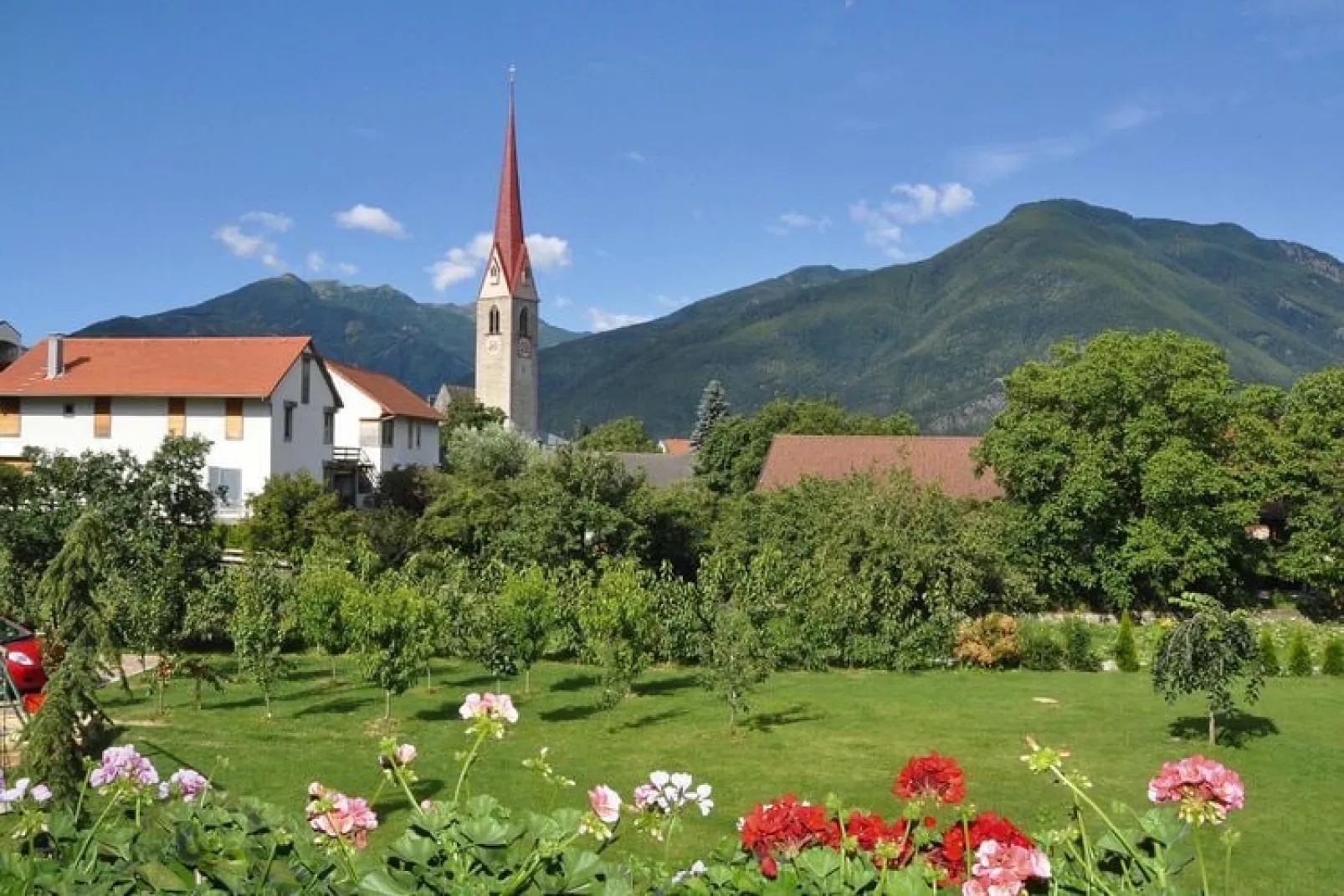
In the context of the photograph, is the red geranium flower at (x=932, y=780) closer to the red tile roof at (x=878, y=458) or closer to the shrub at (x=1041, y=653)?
the shrub at (x=1041, y=653)

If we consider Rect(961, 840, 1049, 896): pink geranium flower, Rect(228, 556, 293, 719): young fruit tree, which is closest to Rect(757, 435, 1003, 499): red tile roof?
Rect(228, 556, 293, 719): young fruit tree

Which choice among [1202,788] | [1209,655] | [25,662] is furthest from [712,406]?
[1202,788]

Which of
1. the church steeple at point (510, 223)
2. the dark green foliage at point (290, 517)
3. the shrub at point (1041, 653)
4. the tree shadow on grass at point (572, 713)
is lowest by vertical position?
the shrub at point (1041, 653)

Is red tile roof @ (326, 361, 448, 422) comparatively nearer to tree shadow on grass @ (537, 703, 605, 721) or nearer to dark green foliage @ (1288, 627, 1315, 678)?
tree shadow on grass @ (537, 703, 605, 721)

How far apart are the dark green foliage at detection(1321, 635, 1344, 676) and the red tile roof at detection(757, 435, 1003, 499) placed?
17852mm

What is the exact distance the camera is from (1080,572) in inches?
1255

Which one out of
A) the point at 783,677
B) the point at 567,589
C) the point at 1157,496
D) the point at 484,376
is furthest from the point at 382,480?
the point at 484,376

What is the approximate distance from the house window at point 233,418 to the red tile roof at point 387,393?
7253mm

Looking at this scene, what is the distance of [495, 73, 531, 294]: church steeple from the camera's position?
77.2m

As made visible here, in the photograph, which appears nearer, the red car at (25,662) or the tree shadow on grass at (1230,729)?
the red car at (25,662)

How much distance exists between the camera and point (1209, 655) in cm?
1457

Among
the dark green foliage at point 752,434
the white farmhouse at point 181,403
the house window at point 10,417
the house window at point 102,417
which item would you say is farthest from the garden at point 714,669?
the dark green foliage at point 752,434

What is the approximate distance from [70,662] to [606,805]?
6898 mm

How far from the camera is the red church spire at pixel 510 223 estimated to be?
3041 inches
